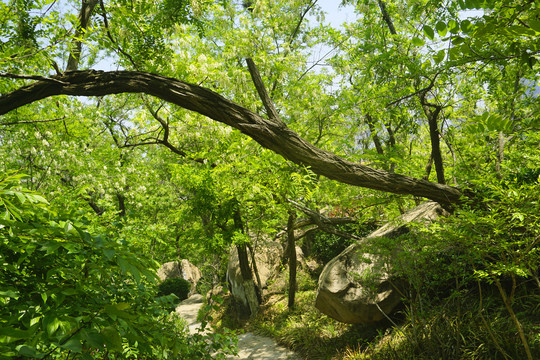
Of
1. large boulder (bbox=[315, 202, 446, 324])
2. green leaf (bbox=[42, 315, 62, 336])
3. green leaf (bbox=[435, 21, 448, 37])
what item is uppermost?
green leaf (bbox=[435, 21, 448, 37])

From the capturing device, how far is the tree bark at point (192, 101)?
3.16 m

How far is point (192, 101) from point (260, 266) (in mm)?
8646

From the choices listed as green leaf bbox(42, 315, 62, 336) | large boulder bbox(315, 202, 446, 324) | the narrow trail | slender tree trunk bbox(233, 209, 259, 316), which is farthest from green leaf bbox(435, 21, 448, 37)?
slender tree trunk bbox(233, 209, 259, 316)

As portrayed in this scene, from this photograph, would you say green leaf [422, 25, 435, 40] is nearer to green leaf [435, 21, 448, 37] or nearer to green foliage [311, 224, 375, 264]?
green leaf [435, 21, 448, 37]

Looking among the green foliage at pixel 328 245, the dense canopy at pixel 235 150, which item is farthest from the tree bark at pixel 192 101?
the green foliage at pixel 328 245

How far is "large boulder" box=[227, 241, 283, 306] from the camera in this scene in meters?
10.2

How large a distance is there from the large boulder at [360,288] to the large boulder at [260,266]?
13.3 ft

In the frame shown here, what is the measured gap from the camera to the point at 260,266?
1116 cm

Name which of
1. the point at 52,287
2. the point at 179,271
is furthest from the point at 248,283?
the point at 179,271

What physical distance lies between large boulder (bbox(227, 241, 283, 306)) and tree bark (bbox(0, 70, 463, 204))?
668 centimetres

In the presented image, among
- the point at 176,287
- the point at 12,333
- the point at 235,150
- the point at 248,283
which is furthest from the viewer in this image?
the point at 176,287

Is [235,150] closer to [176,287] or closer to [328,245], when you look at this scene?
[328,245]

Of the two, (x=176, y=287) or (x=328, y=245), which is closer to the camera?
(x=328, y=245)

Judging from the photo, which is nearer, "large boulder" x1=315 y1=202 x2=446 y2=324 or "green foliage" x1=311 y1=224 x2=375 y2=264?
"large boulder" x1=315 y1=202 x2=446 y2=324
